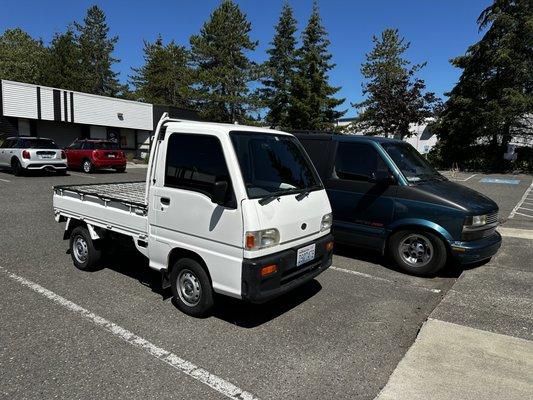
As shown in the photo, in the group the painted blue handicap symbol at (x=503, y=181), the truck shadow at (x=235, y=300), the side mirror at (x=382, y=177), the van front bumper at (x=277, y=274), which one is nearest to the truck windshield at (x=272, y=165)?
the van front bumper at (x=277, y=274)

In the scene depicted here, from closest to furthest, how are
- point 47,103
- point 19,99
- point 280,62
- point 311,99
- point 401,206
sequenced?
point 401,206 < point 19,99 < point 47,103 < point 311,99 < point 280,62

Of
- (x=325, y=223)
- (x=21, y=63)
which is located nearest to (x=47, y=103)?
(x=325, y=223)

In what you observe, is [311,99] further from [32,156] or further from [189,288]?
[189,288]

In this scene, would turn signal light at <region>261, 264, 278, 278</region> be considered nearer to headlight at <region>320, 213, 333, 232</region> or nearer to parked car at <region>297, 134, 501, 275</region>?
headlight at <region>320, 213, 333, 232</region>

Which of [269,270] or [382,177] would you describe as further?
[382,177]

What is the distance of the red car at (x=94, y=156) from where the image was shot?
20.0 meters

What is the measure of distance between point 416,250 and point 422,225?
450mm

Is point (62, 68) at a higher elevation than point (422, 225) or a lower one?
higher

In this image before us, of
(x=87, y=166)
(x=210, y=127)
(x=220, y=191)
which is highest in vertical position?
(x=210, y=127)

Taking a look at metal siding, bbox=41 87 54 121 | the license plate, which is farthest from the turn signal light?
metal siding, bbox=41 87 54 121

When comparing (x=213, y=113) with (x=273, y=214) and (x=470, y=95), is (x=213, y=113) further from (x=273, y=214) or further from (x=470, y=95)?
(x=273, y=214)

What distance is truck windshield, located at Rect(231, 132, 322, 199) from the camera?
4.11m

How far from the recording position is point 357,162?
22.1 ft

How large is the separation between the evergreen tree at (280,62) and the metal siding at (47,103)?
Result: 2149cm
